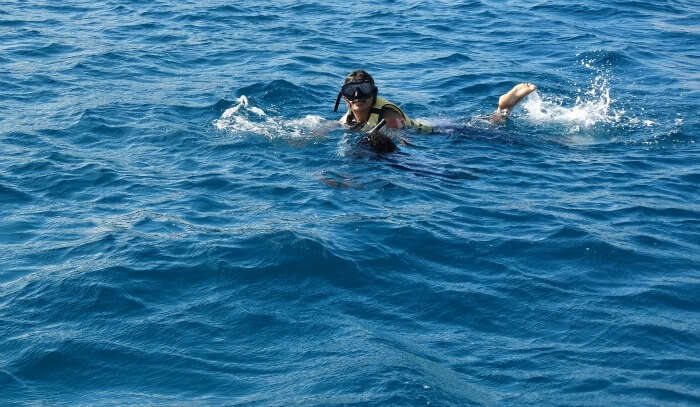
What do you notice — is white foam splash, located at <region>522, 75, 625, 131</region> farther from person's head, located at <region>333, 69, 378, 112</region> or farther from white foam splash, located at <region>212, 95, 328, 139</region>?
white foam splash, located at <region>212, 95, 328, 139</region>

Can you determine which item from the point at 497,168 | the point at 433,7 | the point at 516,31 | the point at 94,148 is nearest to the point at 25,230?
the point at 94,148

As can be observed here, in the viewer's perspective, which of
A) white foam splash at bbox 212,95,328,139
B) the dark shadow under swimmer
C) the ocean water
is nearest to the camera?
the ocean water

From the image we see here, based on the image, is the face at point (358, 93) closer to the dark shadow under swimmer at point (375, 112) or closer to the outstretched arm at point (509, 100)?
the dark shadow under swimmer at point (375, 112)

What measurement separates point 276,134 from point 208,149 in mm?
840

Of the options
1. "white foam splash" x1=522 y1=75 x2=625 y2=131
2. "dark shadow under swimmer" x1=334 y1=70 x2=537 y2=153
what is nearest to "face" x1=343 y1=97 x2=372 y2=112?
"dark shadow under swimmer" x1=334 y1=70 x2=537 y2=153

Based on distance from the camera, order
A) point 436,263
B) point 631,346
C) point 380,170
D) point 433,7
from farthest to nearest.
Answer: point 433,7, point 380,170, point 436,263, point 631,346

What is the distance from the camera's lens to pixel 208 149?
380 inches

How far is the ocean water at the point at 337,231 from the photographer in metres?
5.43

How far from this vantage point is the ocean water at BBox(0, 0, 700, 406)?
543 cm

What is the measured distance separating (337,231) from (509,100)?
396cm

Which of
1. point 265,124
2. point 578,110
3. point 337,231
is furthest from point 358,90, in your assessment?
point 578,110

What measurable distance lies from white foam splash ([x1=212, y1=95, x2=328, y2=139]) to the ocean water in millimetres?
44

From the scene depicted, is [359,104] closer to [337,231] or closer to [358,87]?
[358,87]

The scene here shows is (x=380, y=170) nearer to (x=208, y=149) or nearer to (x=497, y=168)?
(x=497, y=168)
